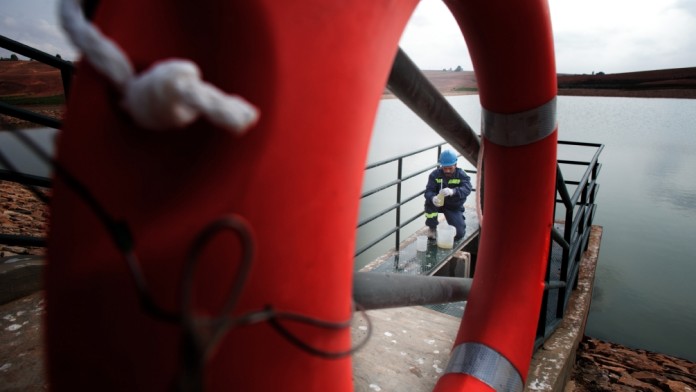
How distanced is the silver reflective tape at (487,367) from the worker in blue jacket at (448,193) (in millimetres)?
2677

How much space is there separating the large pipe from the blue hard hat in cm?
269

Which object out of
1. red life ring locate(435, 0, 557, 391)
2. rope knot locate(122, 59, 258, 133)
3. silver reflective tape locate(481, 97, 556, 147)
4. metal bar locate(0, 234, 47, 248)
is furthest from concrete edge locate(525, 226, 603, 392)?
metal bar locate(0, 234, 47, 248)

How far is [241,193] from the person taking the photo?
0.35 m

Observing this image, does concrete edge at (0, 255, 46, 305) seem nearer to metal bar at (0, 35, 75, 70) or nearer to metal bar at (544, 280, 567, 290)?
metal bar at (0, 35, 75, 70)

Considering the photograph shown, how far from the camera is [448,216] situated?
3.83 meters

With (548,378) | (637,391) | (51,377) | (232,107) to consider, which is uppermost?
(232,107)

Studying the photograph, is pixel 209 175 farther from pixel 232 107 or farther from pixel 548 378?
pixel 548 378

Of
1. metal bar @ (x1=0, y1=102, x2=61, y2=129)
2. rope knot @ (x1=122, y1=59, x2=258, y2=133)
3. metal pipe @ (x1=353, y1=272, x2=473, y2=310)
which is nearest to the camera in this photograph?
rope knot @ (x1=122, y1=59, x2=258, y2=133)

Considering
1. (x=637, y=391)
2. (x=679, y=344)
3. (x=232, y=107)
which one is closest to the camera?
(x=232, y=107)

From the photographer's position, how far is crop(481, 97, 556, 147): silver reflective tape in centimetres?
106

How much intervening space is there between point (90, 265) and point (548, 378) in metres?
1.53

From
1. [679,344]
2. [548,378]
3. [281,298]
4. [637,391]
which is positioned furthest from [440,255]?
[679,344]

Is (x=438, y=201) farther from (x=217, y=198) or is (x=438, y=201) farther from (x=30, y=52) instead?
(x=217, y=198)

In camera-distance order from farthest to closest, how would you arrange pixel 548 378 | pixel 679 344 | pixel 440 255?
pixel 679 344 → pixel 440 255 → pixel 548 378
